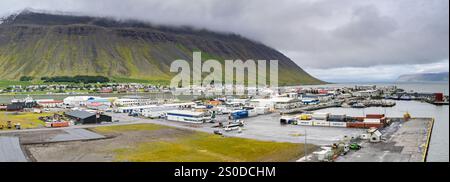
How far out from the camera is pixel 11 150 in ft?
61.4

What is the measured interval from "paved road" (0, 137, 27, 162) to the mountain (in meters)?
96.7

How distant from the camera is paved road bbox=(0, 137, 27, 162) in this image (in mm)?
16703

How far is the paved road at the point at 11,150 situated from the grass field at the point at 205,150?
4294 millimetres

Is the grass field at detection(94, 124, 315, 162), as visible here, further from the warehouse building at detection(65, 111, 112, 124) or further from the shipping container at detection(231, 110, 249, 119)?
the shipping container at detection(231, 110, 249, 119)

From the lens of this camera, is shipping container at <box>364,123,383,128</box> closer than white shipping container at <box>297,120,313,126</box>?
Yes

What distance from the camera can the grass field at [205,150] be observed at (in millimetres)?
17234

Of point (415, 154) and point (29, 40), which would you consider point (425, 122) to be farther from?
point (29, 40)

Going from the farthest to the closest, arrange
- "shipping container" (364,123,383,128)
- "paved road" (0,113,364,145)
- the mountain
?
the mountain
"shipping container" (364,123,383,128)
"paved road" (0,113,364,145)

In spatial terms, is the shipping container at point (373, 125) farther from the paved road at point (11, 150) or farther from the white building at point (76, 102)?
the white building at point (76, 102)

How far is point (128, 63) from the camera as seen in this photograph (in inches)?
5108

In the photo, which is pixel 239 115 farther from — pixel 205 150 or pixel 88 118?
pixel 205 150

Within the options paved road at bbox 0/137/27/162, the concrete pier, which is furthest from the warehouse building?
the concrete pier

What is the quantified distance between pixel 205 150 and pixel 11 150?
9692mm
